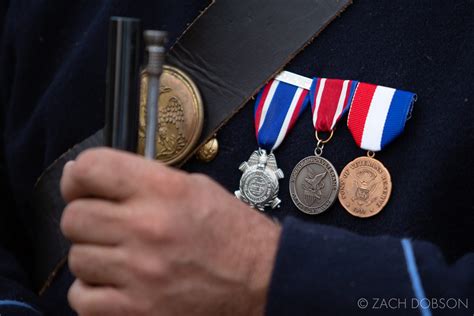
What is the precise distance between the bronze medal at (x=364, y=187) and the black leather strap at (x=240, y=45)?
19 centimetres

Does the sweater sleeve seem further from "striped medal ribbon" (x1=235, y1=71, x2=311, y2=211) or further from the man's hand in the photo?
"striped medal ribbon" (x1=235, y1=71, x2=311, y2=211)

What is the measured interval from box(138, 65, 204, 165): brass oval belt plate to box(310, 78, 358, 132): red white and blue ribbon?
17 cm

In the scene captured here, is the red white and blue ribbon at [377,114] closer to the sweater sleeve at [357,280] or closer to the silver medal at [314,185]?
the silver medal at [314,185]

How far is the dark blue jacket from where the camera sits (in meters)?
0.84

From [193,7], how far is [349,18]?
0.24 m

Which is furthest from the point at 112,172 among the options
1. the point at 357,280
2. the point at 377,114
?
the point at 377,114

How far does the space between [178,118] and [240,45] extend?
143mm

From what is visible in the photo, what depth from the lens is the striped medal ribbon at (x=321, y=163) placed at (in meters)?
1.02

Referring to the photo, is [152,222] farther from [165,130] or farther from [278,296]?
[165,130]

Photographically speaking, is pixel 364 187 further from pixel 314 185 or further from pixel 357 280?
pixel 357 280

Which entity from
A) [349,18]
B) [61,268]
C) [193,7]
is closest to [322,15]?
[349,18]
